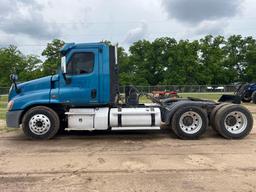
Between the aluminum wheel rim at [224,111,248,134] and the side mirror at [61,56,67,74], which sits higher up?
the side mirror at [61,56,67,74]

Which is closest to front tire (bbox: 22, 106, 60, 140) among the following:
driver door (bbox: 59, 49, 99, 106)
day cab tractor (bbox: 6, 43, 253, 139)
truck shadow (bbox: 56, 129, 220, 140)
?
day cab tractor (bbox: 6, 43, 253, 139)

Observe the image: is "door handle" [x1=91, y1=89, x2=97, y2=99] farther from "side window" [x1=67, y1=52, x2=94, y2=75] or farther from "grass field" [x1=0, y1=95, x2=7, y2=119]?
"grass field" [x1=0, y1=95, x2=7, y2=119]

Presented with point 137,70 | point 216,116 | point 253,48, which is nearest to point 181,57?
point 137,70

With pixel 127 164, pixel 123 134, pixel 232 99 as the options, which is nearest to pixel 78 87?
pixel 123 134

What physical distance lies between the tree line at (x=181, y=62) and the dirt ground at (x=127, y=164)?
63.8m

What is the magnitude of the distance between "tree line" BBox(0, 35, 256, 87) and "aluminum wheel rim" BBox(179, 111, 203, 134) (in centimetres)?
6318

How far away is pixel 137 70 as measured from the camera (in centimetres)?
8012

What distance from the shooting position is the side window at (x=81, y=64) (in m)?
10.6

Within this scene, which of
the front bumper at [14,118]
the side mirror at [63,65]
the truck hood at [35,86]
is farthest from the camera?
the truck hood at [35,86]

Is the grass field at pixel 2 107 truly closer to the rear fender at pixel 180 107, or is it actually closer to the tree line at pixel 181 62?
the rear fender at pixel 180 107

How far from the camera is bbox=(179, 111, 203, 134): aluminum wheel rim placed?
10781 millimetres

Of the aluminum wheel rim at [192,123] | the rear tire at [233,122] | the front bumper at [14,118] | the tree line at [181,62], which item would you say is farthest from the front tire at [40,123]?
the tree line at [181,62]

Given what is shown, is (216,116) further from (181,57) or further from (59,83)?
(181,57)

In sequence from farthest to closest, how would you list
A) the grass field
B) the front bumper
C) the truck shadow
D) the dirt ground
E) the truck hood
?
the grass field
the truck shadow
the truck hood
the front bumper
the dirt ground
